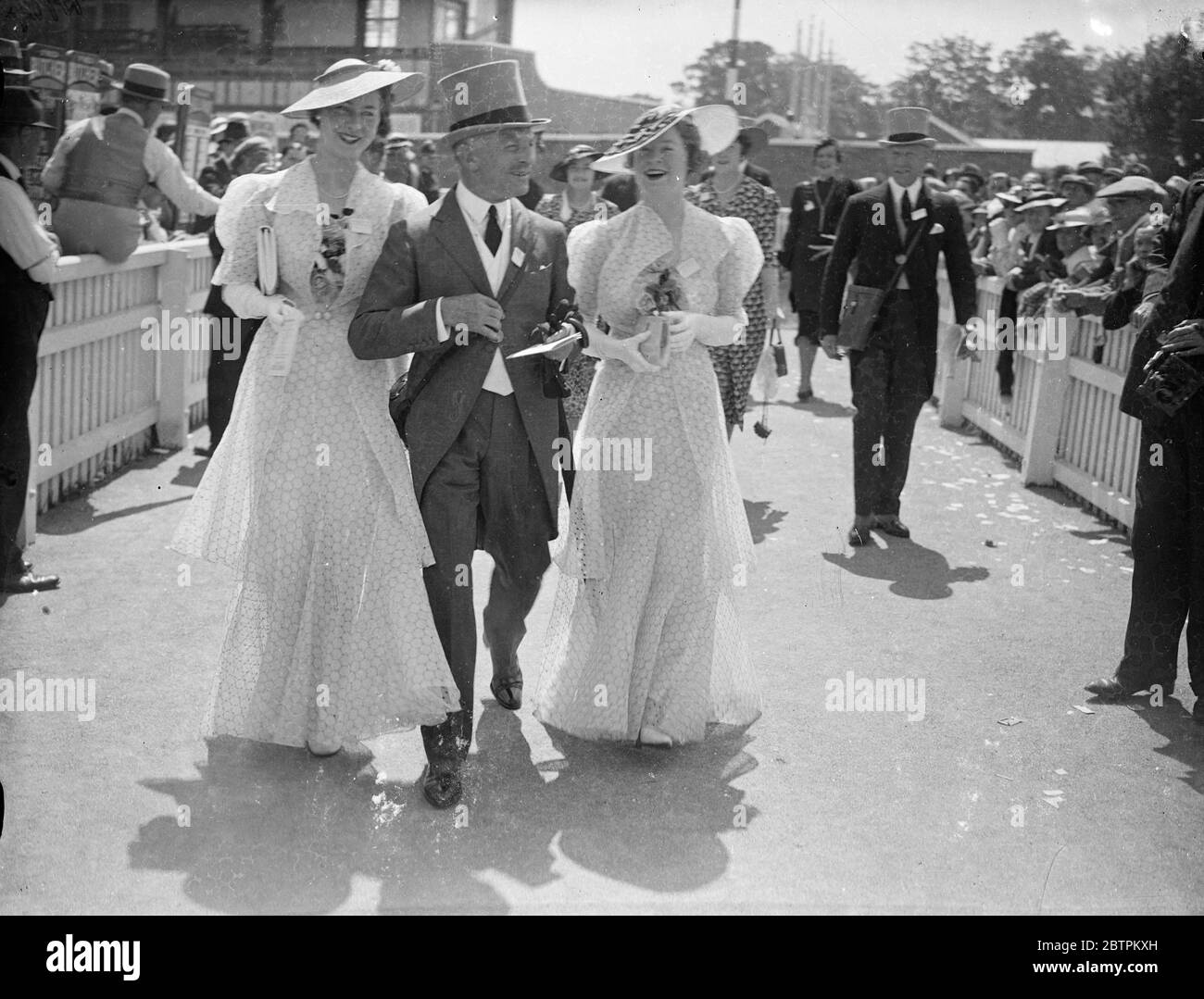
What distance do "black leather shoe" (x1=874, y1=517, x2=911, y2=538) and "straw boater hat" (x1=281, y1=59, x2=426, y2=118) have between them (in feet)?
14.9

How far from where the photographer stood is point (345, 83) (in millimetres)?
4469

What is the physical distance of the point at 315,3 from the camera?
19.4 feet

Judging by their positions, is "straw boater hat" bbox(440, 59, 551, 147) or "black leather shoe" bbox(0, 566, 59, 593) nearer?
"straw boater hat" bbox(440, 59, 551, 147)

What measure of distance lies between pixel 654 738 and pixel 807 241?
9.05 m

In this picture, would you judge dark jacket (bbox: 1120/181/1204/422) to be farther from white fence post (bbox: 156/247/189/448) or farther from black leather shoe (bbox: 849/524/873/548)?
white fence post (bbox: 156/247/189/448)

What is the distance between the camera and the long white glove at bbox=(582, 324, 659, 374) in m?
4.74

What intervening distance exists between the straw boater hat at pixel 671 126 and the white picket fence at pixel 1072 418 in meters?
4.17

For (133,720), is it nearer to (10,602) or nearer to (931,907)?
(10,602)

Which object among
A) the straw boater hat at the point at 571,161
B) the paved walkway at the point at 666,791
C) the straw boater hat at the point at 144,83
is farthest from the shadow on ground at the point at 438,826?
the straw boater hat at the point at 571,161

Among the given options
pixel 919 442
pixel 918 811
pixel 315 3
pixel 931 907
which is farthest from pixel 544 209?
pixel 931 907

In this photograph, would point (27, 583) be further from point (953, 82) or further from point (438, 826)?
point (953, 82)

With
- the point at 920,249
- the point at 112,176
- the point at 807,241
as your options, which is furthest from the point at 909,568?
the point at 807,241

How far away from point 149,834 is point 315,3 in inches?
138

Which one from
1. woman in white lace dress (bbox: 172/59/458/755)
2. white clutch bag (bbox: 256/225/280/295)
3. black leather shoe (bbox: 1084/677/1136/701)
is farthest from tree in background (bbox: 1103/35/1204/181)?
white clutch bag (bbox: 256/225/280/295)
